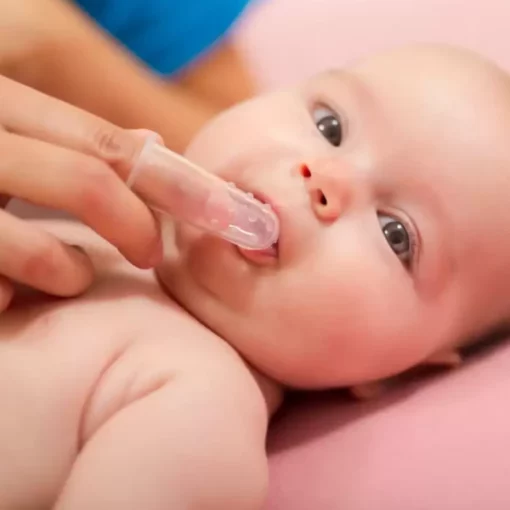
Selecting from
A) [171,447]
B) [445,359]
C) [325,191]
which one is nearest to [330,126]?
[325,191]

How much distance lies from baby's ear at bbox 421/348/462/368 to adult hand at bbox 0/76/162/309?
0.36 meters

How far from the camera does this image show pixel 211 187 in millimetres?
746

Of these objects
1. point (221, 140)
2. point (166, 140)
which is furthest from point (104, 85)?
point (221, 140)

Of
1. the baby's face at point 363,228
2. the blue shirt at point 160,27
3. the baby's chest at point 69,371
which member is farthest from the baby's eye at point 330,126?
the blue shirt at point 160,27

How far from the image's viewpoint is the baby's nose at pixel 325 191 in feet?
2.59

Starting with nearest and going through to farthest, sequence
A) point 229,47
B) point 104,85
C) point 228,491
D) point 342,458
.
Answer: point 228,491
point 342,458
point 104,85
point 229,47

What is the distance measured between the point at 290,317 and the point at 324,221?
0.10 m

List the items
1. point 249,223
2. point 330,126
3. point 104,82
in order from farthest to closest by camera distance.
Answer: point 104,82 < point 330,126 < point 249,223

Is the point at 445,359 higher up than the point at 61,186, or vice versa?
the point at 61,186

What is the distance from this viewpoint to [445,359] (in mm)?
920

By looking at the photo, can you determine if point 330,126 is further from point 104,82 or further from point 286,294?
point 104,82

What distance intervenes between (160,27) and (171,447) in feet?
2.40

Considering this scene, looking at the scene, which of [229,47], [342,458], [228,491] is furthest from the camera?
[229,47]

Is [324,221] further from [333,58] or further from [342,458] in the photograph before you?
[333,58]
